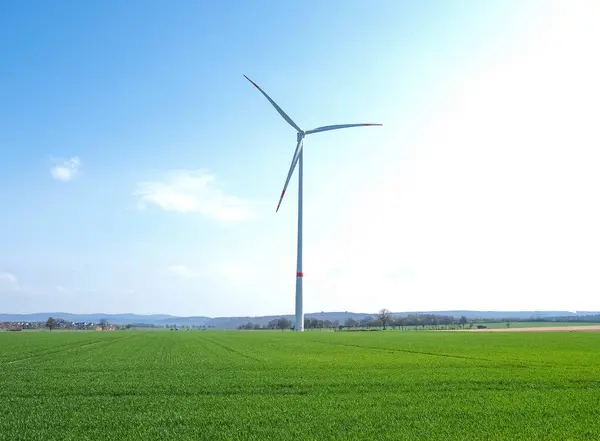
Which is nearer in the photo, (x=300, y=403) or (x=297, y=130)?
(x=300, y=403)

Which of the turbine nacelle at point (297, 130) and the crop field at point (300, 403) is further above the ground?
the turbine nacelle at point (297, 130)

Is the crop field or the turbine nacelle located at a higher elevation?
the turbine nacelle

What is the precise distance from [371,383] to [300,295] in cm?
6947

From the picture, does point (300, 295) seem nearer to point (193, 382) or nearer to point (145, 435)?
point (193, 382)

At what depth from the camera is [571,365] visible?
29875 millimetres

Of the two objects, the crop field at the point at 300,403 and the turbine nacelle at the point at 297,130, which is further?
the turbine nacelle at the point at 297,130

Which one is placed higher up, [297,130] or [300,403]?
[297,130]

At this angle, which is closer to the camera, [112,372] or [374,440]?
[374,440]

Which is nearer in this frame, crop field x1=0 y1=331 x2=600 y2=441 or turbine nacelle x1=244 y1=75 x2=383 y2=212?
crop field x1=0 y1=331 x2=600 y2=441

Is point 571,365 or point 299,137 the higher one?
point 299,137

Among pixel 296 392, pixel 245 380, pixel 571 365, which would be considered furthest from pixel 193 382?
pixel 571 365

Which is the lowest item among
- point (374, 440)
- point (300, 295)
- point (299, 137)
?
point (374, 440)

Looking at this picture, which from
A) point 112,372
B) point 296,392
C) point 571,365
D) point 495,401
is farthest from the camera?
point 571,365

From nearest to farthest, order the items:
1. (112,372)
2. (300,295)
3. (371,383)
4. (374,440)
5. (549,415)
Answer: (374,440), (549,415), (371,383), (112,372), (300,295)
